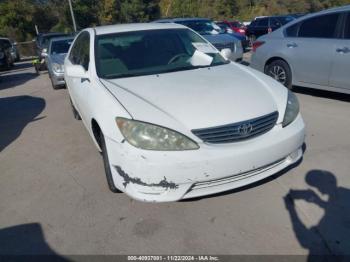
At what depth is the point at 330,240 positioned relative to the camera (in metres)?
2.58

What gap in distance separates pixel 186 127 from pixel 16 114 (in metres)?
5.67

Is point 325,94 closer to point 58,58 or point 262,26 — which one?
point 58,58

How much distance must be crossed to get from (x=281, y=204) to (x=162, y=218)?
1.10 metres

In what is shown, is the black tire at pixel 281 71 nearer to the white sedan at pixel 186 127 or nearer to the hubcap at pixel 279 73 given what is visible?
the hubcap at pixel 279 73

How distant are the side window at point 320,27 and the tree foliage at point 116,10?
31.8m

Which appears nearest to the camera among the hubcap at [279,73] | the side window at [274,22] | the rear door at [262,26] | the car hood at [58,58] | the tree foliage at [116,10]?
the hubcap at [279,73]

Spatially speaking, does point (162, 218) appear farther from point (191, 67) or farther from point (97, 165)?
point (191, 67)

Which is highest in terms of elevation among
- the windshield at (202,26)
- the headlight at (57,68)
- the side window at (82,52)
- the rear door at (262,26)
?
the side window at (82,52)

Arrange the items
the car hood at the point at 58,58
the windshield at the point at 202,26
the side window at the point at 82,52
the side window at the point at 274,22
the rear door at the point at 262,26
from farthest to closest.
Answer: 1. the rear door at the point at 262,26
2. the side window at the point at 274,22
3. the windshield at the point at 202,26
4. the car hood at the point at 58,58
5. the side window at the point at 82,52

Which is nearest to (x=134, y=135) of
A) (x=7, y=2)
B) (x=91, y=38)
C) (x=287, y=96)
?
(x=287, y=96)

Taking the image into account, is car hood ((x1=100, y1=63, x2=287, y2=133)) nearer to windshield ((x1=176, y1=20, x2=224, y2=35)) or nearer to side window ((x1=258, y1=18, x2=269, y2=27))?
windshield ((x1=176, y1=20, x2=224, y2=35))

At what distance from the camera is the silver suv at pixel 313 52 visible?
17.8ft

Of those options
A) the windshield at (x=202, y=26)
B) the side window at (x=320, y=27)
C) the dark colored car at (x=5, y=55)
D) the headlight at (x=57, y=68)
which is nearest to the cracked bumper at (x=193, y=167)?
the side window at (x=320, y=27)

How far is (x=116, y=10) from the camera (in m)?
48.0
